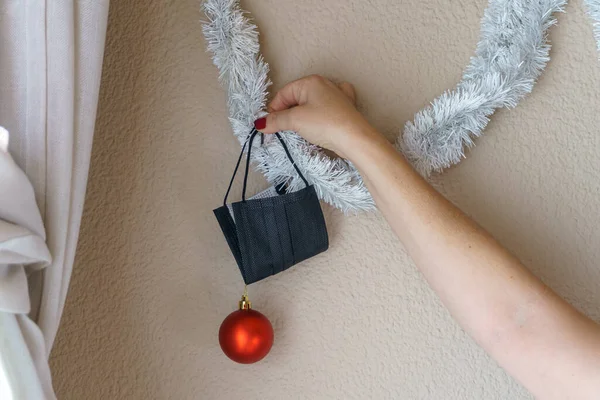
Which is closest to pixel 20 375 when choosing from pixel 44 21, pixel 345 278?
pixel 44 21

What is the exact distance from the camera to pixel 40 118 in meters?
0.61

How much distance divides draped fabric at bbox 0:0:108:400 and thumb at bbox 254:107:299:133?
23 centimetres

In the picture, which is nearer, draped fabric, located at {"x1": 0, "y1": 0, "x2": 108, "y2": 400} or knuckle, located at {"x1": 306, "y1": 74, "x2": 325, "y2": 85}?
draped fabric, located at {"x1": 0, "y1": 0, "x2": 108, "y2": 400}

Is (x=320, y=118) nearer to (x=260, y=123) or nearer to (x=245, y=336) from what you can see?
(x=260, y=123)

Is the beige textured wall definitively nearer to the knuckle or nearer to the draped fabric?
the knuckle

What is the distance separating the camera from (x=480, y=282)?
703 mm

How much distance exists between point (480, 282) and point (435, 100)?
284 millimetres

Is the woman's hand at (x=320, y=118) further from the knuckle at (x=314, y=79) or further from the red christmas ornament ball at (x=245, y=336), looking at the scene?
the red christmas ornament ball at (x=245, y=336)

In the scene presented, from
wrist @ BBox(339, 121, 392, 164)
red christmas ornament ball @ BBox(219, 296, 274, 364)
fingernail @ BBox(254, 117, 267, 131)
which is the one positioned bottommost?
red christmas ornament ball @ BBox(219, 296, 274, 364)

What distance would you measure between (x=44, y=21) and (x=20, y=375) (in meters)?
0.37

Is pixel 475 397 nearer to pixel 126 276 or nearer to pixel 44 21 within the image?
pixel 126 276

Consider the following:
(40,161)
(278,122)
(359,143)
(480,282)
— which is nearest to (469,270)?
(480,282)

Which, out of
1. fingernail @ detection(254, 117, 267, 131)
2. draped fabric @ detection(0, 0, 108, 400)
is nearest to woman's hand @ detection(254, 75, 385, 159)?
fingernail @ detection(254, 117, 267, 131)

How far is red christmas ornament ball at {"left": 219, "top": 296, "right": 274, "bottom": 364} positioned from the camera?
0.78 m
